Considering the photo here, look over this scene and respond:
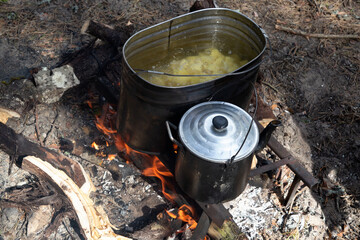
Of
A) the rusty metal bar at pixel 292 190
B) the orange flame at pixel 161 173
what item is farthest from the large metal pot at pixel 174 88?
the rusty metal bar at pixel 292 190

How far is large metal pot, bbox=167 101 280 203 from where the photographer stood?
2.27 metres

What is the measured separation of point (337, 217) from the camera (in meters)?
3.25

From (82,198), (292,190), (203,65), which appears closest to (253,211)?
(292,190)

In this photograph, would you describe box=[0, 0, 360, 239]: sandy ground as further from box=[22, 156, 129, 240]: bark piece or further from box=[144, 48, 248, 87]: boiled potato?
box=[144, 48, 248, 87]: boiled potato

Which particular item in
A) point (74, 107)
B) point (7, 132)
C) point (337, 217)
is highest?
point (7, 132)

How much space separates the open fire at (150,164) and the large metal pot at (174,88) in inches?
10.9

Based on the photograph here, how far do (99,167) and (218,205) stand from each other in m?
1.25

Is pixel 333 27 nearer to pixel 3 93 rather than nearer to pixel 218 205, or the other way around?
pixel 218 205

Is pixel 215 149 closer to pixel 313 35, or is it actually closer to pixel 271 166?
pixel 271 166

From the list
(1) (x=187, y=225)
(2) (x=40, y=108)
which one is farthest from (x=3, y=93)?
(1) (x=187, y=225)

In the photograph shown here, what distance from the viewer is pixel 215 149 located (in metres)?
2.28

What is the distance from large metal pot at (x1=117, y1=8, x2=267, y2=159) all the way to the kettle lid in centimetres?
16

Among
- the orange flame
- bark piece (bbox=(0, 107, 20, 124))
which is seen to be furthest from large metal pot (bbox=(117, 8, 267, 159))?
bark piece (bbox=(0, 107, 20, 124))

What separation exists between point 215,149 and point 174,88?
52 centimetres
